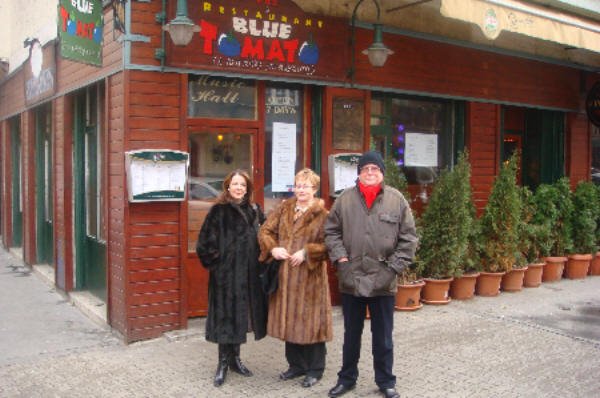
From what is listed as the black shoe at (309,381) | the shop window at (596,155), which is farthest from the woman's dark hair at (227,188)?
the shop window at (596,155)

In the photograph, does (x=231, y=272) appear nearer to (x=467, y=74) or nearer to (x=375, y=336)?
(x=375, y=336)

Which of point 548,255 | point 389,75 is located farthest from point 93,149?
point 548,255

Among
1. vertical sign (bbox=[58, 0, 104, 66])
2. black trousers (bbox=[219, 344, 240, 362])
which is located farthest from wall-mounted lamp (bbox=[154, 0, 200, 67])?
black trousers (bbox=[219, 344, 240, 362])

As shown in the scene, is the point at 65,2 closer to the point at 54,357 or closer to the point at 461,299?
the point at 54,357

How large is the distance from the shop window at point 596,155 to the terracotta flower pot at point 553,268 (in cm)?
263

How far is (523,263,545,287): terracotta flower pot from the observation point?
29.2 feet

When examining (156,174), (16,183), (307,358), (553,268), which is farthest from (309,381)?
(16,183)

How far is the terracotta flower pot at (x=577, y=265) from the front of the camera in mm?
9555

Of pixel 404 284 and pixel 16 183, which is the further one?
pixel 16 183

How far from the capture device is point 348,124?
7613mm

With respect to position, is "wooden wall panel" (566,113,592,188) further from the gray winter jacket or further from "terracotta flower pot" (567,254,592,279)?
the gray winter jacket

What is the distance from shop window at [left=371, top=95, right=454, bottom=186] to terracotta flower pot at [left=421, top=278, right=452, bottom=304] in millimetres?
1530

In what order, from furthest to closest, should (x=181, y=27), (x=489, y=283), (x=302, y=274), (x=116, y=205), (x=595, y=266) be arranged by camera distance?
(x=595, y=266)
(x=489, y=283)
(x=116, y=205)
(x=181, y=27)
(x=302, y=274)

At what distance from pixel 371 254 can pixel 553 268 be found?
5598 millimetres
